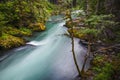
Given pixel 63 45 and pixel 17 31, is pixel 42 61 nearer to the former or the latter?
pixel 63 45

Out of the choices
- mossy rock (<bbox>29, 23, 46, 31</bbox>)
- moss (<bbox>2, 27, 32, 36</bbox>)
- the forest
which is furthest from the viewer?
mossy rock (<bbox>29, 23, 46, 31</bbox>)

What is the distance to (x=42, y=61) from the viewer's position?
1342 centimetres

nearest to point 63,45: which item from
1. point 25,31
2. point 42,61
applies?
point 42,61

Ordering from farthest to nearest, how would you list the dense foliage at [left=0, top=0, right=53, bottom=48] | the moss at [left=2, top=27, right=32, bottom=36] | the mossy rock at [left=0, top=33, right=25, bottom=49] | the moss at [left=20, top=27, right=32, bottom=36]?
the moss at [left=20, top=27, right=32, bottom=36] < the dense foliage at [left=0, top=0, right=53, bottom=48] < the moss at [left=2, top=27, right=32, bottom=36] < the mossy rock at [left=0, top=33, right=25, bottom=49]

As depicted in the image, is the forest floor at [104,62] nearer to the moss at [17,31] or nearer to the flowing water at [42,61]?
the flowing water at [42,61]

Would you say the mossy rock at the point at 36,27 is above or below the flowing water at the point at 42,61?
above

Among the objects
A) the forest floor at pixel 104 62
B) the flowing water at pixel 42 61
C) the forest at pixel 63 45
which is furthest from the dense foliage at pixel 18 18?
the forest floor at pixel 104 62

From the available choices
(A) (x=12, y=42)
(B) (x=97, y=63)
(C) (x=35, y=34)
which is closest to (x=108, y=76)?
(B) (x=97, y=63)

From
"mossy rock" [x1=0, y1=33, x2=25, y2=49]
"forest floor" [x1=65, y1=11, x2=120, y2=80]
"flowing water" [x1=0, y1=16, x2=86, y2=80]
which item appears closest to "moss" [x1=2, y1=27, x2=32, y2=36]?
"mossy rock" [x1=0, y1=33, x2=25, y2=49]

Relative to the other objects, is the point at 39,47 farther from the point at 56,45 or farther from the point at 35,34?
the point at 35,34

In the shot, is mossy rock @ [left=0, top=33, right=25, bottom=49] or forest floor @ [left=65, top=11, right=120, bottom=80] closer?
forest floor @ [left=65, top=11, right=120, bottom=80]

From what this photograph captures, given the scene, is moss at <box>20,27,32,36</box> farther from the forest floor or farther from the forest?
the forest floor

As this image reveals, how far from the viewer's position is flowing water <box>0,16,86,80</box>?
1131 cm

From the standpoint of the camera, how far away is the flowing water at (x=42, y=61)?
1131cm
